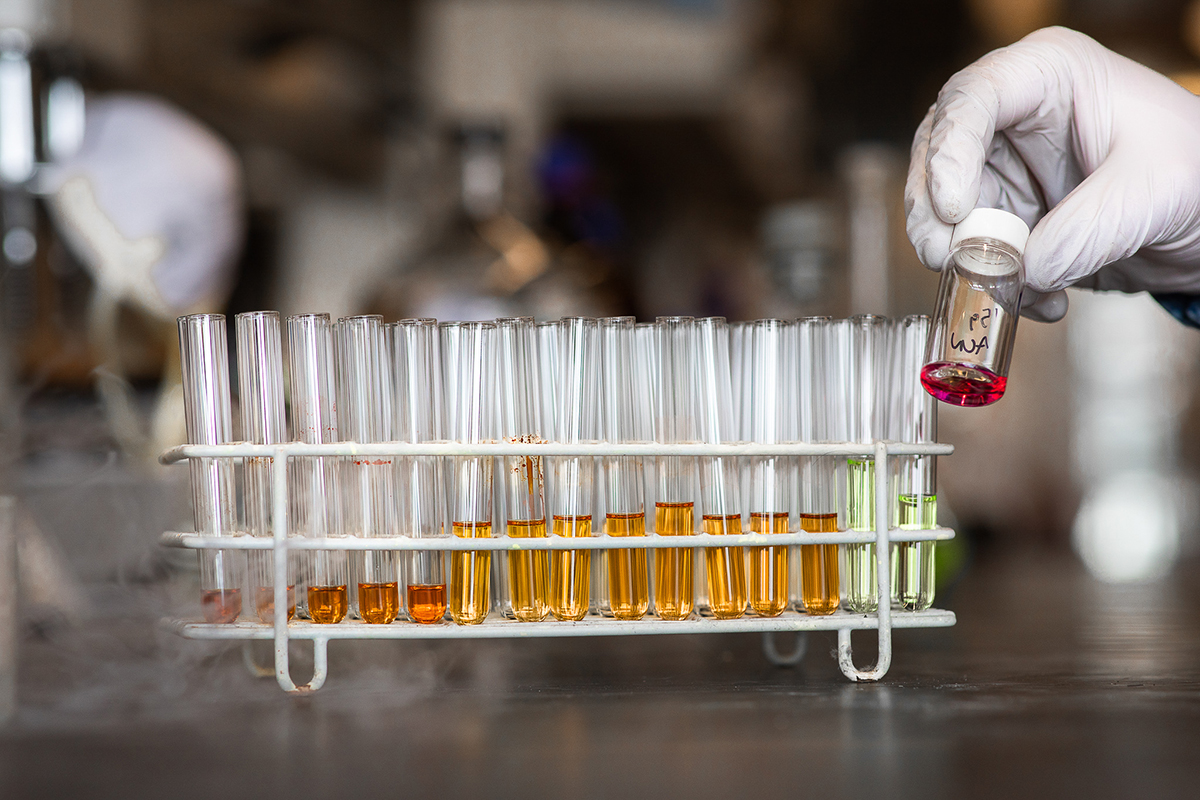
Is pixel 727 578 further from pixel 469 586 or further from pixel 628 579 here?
pixel 469 586

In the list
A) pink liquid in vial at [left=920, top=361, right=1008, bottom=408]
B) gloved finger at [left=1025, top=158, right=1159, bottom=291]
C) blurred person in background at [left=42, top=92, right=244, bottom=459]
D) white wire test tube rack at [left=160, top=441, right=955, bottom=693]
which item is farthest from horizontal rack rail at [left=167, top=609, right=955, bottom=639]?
blurred person in background at [left=42, top=92, right=244, bottom=459]

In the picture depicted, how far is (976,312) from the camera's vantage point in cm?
70

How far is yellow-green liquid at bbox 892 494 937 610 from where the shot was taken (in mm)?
767

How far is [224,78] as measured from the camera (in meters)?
2.24

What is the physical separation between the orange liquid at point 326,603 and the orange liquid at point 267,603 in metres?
0.02

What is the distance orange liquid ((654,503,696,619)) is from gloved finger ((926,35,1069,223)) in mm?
324

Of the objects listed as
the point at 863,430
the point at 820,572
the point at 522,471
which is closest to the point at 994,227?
the point at 863,430

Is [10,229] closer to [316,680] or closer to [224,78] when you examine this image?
[224,78]

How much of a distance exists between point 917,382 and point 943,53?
6.41 ft

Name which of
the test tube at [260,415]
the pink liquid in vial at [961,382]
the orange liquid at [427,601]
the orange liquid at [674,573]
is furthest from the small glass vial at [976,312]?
the test tube at [260,415]

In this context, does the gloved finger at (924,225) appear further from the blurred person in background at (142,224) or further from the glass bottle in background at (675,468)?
the blurred person in background at (142,224)

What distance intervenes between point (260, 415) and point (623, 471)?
1.01ft

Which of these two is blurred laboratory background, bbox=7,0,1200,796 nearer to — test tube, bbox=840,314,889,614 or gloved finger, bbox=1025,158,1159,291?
test tube, bbox=840,314,889,614

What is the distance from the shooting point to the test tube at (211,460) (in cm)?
74
